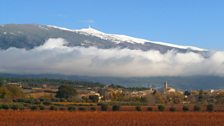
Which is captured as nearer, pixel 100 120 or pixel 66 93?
pixel 100 120

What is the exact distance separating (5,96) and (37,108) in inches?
1928

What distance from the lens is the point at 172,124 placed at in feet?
199

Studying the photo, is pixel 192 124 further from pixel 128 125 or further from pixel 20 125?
pixel 20 125

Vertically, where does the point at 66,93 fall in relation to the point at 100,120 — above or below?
above

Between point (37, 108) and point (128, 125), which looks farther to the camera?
point (37, 108)

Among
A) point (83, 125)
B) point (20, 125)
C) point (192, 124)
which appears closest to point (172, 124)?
point (192, 124)

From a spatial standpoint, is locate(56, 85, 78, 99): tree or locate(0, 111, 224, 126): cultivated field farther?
locate(56, 85, 78, 99): tree

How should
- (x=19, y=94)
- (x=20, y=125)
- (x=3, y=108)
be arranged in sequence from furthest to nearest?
(x=19, y=94) → (x=3, y=108) → (x=20, y=125)

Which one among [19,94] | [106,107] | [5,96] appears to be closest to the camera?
[106,107]

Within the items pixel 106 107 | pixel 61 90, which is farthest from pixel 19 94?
pixel 106 107

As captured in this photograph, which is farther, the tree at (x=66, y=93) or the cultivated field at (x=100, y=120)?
the tree at (x=66, y=93)

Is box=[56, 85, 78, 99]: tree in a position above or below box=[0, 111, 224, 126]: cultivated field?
above

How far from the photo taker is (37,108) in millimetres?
106062

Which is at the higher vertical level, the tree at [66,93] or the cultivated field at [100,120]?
the tree at [66,93]
